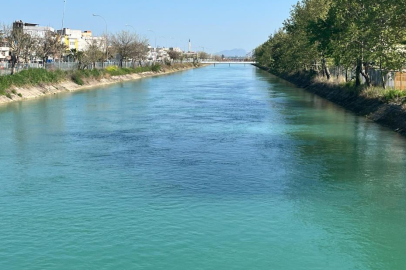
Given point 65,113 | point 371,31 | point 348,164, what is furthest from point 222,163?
point 65,113

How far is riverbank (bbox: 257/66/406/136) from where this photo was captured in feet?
109

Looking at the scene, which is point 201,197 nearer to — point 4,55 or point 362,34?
point 362,34

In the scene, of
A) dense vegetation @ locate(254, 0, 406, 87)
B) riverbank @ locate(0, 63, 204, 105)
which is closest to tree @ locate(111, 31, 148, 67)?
riverbank @ locate(0, 63, 204, 105)

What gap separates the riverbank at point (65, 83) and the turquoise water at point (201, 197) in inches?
771

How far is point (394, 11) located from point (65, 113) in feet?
88.0

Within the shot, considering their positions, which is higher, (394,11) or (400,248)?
(394,11)

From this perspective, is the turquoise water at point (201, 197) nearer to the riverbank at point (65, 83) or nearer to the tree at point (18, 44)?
the riverbank at point (65, 83)

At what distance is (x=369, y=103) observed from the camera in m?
41.2

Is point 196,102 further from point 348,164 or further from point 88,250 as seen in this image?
point 88,250

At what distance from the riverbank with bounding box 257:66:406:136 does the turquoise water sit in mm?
1258

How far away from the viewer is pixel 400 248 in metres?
13.5

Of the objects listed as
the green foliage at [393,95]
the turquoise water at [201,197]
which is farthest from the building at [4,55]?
the green foliage at [393,95]

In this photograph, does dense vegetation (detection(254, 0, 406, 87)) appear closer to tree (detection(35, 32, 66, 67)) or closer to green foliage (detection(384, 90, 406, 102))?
green foliage (detection(384, 90, 406, 102))

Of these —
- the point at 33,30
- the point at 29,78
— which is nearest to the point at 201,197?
the point at 29,78
